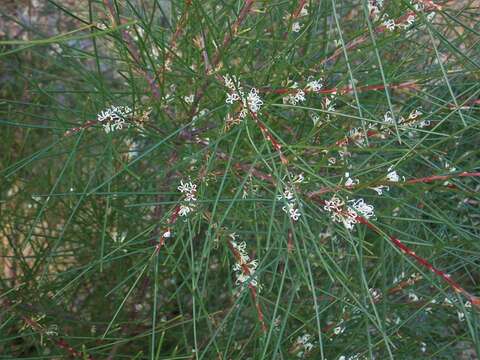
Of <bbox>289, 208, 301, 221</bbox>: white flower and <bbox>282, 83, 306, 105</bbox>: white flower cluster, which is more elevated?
<bbox>282, 83, 306, 105</bbox>: white flower cluster

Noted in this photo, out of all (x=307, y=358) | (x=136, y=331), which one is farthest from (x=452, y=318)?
(x=136, y=331)

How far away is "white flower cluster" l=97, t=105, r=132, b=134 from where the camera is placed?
1056mm

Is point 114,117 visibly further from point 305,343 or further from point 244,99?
point 305,343

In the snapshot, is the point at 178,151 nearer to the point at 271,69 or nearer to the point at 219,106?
the point at 219,106

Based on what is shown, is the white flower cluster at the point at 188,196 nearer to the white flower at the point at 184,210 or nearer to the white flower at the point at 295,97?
the white flower at the point at 184,210

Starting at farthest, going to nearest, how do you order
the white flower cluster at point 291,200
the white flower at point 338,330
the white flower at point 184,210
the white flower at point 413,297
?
the white flower at point 413,297, the white flower at point 338,330, the white flower at point 184,210, the white flower cluster at point 291,200

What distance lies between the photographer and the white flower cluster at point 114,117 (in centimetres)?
106

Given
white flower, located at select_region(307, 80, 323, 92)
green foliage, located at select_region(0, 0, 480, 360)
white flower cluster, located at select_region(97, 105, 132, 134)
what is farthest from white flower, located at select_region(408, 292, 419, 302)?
white flower cluster, located at select_region(97, 105, 132, 134)

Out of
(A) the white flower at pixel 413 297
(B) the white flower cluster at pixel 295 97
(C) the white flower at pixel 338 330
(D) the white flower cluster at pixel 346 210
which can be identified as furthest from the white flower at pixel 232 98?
(A) the white flower at pixel 413 297

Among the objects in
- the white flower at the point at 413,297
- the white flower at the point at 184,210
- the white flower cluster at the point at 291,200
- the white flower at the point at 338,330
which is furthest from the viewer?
the white flower at the point at 413,297

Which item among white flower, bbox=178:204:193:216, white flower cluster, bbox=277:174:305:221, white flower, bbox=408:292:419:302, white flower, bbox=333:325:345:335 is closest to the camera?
white flower cluster, bbox=277:174:305:221

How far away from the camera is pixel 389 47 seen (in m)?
1.52

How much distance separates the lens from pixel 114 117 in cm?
107

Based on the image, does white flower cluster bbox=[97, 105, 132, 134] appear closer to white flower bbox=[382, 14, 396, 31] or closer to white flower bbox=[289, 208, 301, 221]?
white flower bbox=[289, 208, 301, 221]
